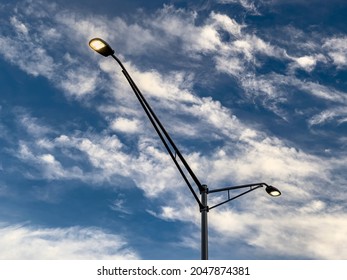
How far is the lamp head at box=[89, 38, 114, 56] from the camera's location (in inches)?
344

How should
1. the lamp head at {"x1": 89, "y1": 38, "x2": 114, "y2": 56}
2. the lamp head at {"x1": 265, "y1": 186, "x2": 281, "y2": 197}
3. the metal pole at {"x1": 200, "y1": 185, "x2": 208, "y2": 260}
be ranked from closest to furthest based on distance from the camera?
1. the lamp head at {"x1": 89, "y1": 38, "x2": 114, "y2": 56}
2. the metal pole at {"x1": 200, "y1": 185, "x2": 208, "y2": 260}
3. the lamp head at {"x1": 265, "y1": 186, "x2": 281, "y2": 197}

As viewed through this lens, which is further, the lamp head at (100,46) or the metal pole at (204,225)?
the metal pole at (204,225)

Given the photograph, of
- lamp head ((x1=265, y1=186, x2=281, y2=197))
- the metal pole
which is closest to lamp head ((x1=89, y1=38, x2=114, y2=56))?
the metal pole

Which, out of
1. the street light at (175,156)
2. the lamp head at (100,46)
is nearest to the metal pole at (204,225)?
the street light at (175,156)

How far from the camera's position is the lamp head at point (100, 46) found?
344 inches

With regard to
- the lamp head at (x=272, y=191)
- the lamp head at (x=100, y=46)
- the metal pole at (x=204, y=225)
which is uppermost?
the lamp head at (x=100, y=46)

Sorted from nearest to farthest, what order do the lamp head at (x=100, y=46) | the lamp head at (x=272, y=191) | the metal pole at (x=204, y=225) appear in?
1. the lamp head at (x=100, y=46)
2. the metal pole at (x=204, y=225)
3. the lamp head at (x=272, y=191)

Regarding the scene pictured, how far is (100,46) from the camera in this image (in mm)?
8844

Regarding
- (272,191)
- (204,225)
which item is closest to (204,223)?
(204,225)

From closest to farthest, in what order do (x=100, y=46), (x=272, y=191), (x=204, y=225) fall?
(x=100, y=46) < (x=204, y=225) < (x=272, y=191)

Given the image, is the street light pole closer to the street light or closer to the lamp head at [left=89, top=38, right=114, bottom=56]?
the street light

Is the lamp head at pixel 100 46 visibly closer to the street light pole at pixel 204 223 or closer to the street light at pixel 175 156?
the street light at pixel 175 156

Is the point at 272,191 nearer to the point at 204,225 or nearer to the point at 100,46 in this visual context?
the point at 204,225

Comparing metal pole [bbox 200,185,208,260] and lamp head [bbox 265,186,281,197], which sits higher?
lamp head [bbox 265,186,281,197]
